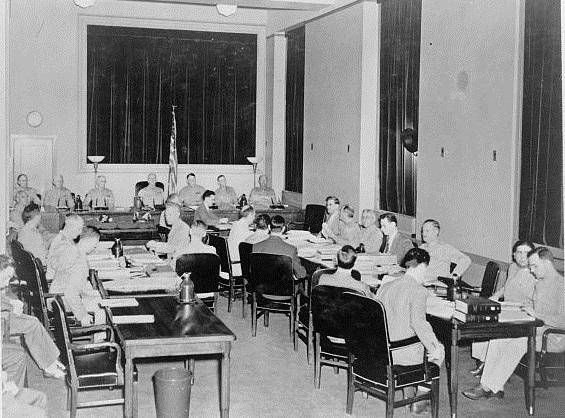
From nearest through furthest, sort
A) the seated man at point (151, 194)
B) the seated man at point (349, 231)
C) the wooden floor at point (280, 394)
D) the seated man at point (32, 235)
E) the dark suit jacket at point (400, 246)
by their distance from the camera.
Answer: the wooden floor at point (280, 394) < the dark suit jacket at point (400, 246) < the seated man at point (32, 235) < the seated man at point (349, 231) < the seated man at point (151, 194)

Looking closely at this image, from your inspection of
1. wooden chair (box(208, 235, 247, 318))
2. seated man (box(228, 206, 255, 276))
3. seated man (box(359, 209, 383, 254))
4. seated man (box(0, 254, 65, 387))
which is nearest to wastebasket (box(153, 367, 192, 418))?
seated man (box(0, 254, 65, 387))

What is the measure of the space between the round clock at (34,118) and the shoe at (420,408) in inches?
447

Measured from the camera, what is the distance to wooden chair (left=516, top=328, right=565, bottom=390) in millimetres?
5195

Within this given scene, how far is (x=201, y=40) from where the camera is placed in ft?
50.9

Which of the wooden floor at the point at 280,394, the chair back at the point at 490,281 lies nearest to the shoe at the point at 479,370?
the wooden floor at the point at 280,394

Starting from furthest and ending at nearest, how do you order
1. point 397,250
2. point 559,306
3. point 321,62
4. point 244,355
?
point 321,62, point 397,250, point 244,355, point 559,306

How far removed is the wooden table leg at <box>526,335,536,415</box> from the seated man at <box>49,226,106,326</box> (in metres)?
3.25

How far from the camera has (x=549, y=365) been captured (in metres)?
5.22

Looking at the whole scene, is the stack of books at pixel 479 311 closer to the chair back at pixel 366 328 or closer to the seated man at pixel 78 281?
the chair back at pixel 366 328

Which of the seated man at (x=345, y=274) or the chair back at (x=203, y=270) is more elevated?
the seated man at (x=345, y=274)

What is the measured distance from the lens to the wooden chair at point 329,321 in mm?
5012

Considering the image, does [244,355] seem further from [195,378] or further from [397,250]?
[397,250]

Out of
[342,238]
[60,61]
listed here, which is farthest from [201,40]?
[342,238]

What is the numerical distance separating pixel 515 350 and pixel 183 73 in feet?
37.6
